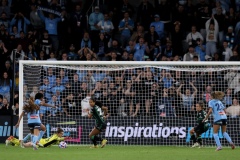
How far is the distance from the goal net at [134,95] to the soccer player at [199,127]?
91 cm

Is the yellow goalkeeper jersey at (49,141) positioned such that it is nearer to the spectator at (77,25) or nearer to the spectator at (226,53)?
the spectator at (77,25)

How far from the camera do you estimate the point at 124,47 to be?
2908cm

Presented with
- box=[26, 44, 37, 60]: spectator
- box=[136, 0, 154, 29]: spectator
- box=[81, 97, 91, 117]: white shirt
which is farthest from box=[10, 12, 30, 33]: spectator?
box=[81, 97, 91, 117]: white shirt

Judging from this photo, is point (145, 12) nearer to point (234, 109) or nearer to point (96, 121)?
point (234, 109)

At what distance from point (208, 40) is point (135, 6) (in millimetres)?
4099

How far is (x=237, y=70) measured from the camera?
84.5 feet

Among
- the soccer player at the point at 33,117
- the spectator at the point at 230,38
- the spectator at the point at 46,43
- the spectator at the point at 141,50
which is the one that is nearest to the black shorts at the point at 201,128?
the spectator at the point at 141,50

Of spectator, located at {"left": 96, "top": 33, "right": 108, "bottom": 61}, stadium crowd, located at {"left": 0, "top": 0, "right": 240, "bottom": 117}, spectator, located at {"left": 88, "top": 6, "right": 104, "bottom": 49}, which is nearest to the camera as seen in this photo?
stadium crowd, located at {"left": 0, "top": 0, "right": 240, "bottom": 117}

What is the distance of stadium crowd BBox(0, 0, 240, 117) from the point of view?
25266 millimetres

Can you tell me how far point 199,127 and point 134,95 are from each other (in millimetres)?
2736

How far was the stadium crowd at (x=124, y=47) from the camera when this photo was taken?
995 inches

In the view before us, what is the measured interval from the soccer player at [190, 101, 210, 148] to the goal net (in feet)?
2.98

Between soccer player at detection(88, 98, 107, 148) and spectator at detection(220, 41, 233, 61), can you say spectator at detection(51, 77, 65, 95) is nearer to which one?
soccer player at detection(88, 98, 107, 148)

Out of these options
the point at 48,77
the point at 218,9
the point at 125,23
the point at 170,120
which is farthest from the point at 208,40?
the point at 48,77
